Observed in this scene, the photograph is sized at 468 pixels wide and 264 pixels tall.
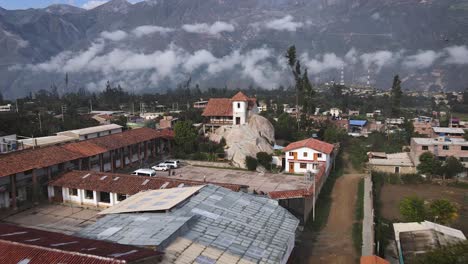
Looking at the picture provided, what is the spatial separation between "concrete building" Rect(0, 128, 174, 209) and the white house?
12.4 m

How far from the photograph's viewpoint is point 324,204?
24.7 meters

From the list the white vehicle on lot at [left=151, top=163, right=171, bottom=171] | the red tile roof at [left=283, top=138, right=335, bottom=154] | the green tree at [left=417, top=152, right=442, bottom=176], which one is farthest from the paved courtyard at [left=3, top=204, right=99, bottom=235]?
the green tree at [left=417, top=152, right=442, bottom=176]

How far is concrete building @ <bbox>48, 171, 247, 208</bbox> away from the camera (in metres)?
21.7

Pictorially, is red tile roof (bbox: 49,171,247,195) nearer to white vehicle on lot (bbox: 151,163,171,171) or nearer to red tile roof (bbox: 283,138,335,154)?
white vehicle on lot (bbox: 151,163,171,171)

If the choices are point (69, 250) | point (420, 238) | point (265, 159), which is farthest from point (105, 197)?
point (420, 238)

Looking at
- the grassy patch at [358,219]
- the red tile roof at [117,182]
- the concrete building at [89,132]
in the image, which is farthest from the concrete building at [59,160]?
the grassy patch at [358,219]

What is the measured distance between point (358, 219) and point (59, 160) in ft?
59.8

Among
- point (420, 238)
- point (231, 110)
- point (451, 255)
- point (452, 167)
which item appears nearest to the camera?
point (451, 255)

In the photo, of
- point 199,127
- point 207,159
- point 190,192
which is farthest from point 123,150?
point 190,192

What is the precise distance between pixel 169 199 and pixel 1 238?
19.9 ft

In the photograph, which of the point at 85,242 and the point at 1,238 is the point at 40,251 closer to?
the point at 85,242

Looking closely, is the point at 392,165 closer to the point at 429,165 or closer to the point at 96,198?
the point at 429,165

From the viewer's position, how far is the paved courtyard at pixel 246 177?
27688 mm

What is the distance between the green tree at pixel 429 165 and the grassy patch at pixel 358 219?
20.5 feet
